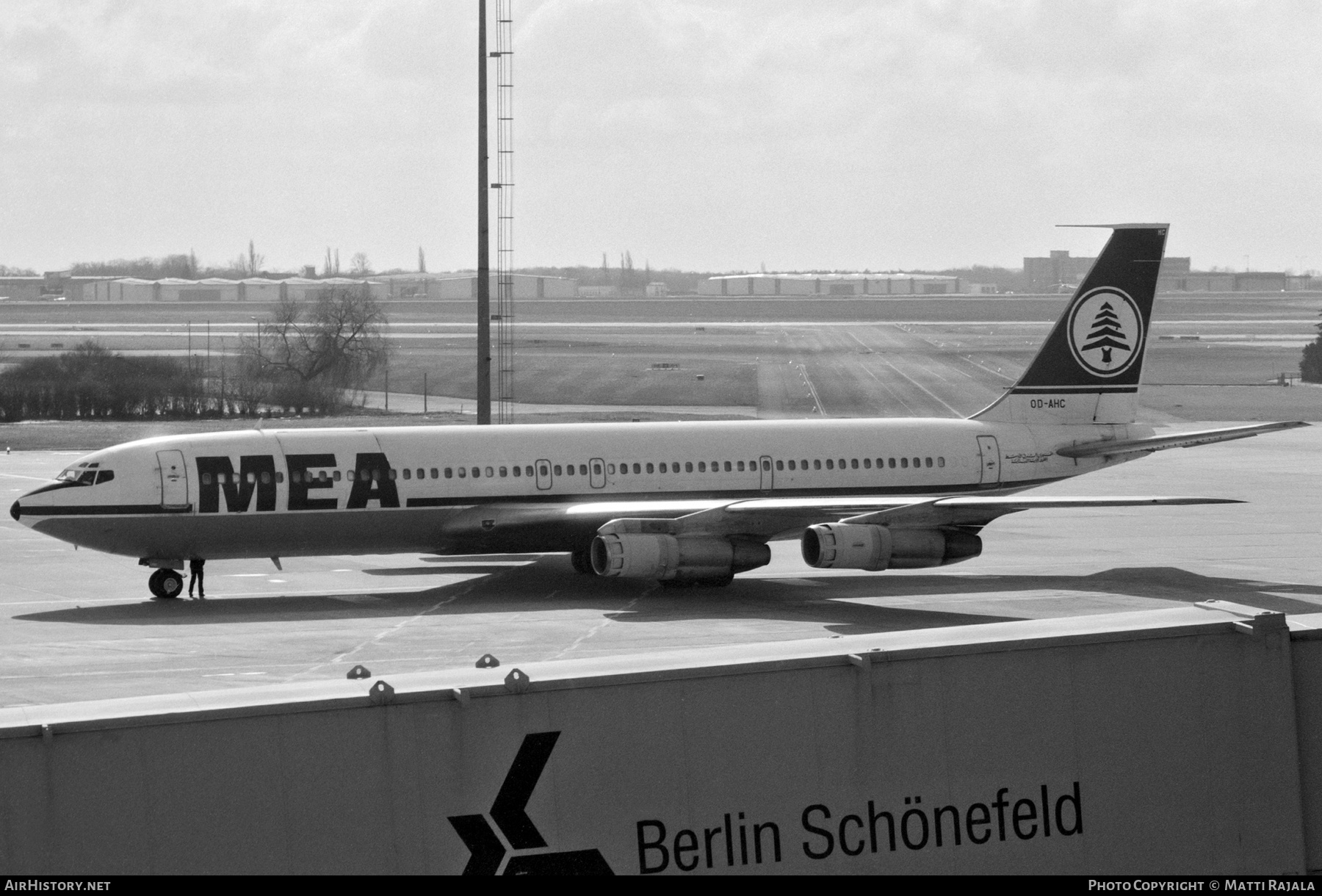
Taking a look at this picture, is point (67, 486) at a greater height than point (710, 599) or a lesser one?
greater

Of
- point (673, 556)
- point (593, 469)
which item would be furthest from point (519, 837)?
point (593, 469)

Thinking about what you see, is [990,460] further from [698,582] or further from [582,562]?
[582,562]

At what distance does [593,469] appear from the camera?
4175 centimetres

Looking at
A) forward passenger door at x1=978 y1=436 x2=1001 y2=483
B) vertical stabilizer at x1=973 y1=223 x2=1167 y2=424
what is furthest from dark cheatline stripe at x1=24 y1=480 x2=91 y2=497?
vertical stabilizer at x1=973 y1=223 x2=1167 y2=424

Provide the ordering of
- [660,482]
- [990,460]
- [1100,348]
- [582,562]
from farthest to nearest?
[1100,348]
[990,460]
[660,482]
[582,562]

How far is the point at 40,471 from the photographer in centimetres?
7050

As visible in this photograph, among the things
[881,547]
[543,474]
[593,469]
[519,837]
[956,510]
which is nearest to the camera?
[519,837]

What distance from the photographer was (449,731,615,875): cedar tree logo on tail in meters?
13.8

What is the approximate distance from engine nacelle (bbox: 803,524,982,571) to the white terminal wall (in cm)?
1929

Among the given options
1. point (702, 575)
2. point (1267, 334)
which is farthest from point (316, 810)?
point (1267, 334)

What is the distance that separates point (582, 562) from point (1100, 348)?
53.8 feet

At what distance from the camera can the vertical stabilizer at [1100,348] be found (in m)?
45.8

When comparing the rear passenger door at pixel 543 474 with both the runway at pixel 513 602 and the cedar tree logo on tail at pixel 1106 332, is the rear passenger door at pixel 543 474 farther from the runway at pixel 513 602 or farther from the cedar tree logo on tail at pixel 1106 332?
the cedar tree logo on tail at pixel 1106 332
